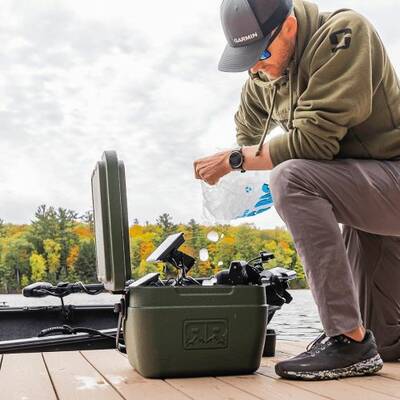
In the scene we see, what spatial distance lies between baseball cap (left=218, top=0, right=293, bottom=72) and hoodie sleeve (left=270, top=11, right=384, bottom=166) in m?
0.15

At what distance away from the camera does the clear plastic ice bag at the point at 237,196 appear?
9.25ft

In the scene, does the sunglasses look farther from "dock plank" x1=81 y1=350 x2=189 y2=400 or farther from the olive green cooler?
"dock plank" x1=81 y1=350 x2=189 y2=400

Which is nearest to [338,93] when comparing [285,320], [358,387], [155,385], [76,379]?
[358,387]

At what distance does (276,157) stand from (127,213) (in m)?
0.50

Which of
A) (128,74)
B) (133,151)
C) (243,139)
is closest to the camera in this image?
(243,139)

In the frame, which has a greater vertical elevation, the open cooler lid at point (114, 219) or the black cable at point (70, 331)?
the open cooler lid at point (114, 219)

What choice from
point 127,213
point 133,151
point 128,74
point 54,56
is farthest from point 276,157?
point 54,56

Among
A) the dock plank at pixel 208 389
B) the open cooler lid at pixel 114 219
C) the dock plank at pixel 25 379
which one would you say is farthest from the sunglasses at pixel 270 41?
the dock plank at pixel 25 379

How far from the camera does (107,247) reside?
224cm

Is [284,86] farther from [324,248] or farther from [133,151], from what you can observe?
[133,151]

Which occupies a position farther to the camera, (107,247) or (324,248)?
(107,247)

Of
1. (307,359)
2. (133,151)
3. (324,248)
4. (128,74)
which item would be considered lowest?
(307,359)

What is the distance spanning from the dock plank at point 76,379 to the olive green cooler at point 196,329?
174 mm

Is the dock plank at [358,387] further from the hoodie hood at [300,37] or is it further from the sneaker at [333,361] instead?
the hoodie hood at [300,37]
